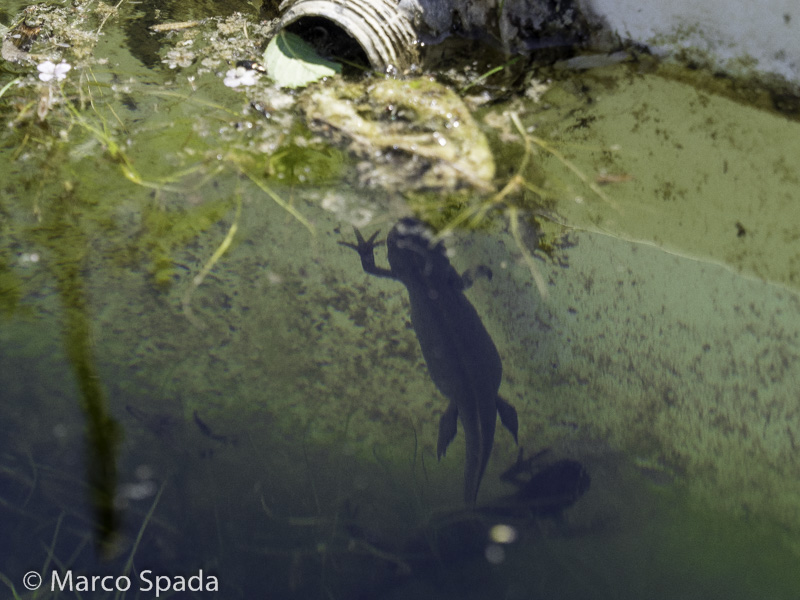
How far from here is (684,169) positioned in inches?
118

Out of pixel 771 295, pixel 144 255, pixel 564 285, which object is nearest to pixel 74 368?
pixel 144 255

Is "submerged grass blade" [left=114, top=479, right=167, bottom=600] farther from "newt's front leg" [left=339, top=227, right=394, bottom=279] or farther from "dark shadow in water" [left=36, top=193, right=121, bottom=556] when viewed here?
"newt's front leg" [left=339, top=227, right=394, bottom=279]

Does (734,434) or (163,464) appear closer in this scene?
(163,464)

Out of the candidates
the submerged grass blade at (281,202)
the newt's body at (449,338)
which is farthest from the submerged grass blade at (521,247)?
the submerged grass blade at (281,202)

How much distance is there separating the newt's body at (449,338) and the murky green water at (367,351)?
0.07 metres

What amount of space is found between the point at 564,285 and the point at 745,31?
5.30 feet

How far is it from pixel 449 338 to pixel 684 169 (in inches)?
57.9

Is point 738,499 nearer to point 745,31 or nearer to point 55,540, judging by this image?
point 745,31

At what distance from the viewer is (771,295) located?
109 inches

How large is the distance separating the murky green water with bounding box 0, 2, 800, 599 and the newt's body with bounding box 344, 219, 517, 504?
0.07m

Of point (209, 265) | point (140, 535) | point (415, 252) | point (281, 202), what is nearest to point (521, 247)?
point (415, 252)

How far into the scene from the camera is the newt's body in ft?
9.26

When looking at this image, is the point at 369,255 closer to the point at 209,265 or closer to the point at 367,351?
the point at 367,351

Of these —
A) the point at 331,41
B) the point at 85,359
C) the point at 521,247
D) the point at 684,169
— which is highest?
the point at 684,169
